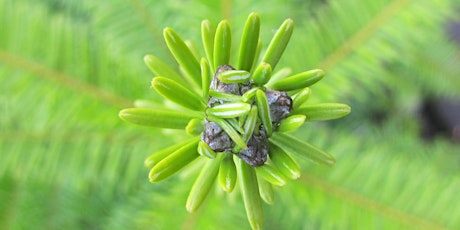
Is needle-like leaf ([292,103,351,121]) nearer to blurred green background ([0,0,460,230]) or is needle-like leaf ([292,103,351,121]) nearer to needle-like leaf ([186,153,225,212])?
needle-like leaf ([186,153,225,212])

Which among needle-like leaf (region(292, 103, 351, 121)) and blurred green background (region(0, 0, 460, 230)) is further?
blurred green background (region(0, 0, 460, 230))

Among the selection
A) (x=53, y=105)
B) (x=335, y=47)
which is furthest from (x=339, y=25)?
(x=53, y=105)

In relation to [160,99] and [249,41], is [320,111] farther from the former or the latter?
[160,99]

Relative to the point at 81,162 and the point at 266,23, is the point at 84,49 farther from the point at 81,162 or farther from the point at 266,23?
the point at 266,23

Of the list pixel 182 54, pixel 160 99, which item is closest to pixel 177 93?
pixel 182 54

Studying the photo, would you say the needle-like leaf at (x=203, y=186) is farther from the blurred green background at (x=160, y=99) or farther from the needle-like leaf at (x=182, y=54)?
the blurred green background at (x=160, y=99)

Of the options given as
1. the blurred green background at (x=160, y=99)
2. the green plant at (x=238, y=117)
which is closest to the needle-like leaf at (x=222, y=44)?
the green plant at (x=238, y=117)

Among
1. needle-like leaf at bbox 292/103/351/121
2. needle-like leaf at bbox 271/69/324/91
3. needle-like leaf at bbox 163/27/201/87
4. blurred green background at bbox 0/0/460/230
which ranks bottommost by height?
blurred green background at bbox 0/0/460/230

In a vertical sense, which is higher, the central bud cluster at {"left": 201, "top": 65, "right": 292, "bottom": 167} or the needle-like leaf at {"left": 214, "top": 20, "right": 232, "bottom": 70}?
the needle-like leaf at {"left": 214, "top": 20, "right": 232, "bottom": 70}

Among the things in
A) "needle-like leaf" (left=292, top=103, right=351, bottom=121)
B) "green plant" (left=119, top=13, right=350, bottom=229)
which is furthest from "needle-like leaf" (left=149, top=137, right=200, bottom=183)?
"needle-like leaf" (left=292, top=103, right=351, bottom=121)
